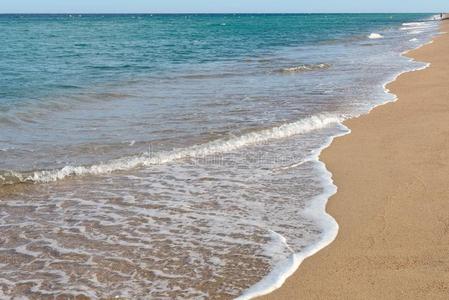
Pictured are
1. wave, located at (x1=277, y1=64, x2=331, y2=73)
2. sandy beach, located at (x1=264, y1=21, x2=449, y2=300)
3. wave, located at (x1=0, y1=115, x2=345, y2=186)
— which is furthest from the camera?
wave, located at (x1=277, y1=64, x2=331, y2=73)

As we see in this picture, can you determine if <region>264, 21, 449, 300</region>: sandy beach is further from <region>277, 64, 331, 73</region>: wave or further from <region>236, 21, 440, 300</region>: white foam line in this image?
<region>277, 64, 331, 73</region>: wave

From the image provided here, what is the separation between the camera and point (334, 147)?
940cm

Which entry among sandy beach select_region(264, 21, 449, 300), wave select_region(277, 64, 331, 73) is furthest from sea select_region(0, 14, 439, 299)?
wave select_region(277, 64, 331, 73)

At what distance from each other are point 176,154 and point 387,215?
388cm

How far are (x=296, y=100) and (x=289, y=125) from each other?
3586 mm

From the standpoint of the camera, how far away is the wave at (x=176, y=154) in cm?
784

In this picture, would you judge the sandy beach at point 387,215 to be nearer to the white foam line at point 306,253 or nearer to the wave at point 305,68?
the white foam line at point 306,253

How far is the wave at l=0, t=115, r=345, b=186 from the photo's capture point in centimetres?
784

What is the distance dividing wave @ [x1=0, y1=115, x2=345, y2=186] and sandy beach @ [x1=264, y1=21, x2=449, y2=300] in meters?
0.97

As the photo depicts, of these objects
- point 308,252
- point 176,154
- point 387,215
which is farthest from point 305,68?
point 308,252

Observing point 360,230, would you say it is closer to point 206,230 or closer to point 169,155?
point 206,230

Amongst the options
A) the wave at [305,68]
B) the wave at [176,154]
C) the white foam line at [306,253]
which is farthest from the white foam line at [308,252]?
the wave at [305,68]

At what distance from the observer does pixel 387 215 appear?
6109 mm

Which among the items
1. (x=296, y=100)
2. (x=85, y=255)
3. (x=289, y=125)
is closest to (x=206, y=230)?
(x=85, y=255)
